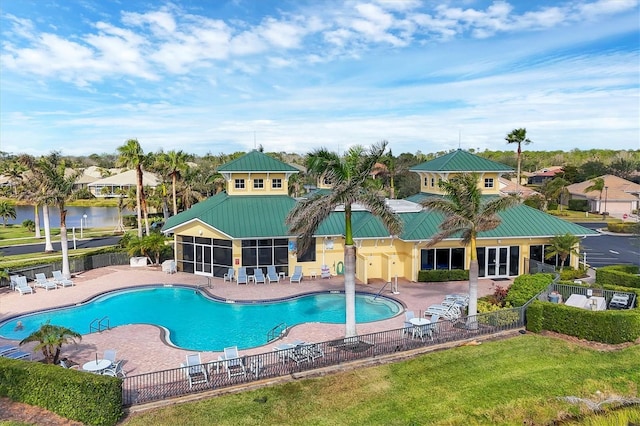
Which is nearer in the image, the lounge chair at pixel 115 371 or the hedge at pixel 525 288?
the lounge chair at pixel 115 371

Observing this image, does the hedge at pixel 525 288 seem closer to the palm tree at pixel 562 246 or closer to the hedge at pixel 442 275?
the hedge at pixel 442 275

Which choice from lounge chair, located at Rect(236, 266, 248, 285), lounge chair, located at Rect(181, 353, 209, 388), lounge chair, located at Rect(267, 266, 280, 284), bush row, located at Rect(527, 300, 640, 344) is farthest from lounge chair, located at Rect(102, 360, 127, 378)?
bush row, located at Rect(527, 300, 640, 344)

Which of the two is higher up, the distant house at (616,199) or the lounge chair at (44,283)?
the distant house at (616,199)

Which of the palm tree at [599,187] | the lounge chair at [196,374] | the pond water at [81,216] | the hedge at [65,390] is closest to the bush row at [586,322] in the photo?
the lounge chair at [196,374]

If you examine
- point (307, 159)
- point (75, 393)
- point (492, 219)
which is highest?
point (307, 159)

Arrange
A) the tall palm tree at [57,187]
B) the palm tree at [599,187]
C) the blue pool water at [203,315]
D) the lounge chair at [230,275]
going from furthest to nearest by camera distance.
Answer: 1. the palm tree at [599,187]
2. the lounge chair at [230,275]
3. the tall palm tree at [57,187]
4. the blue pool water at [203,315]

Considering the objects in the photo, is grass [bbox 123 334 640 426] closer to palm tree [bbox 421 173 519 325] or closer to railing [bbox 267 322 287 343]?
palm tree [bbox 421 173 519 325]

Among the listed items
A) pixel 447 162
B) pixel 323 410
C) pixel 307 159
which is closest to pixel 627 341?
pixel 323 410

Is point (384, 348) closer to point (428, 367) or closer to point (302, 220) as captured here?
point (428, 367)
